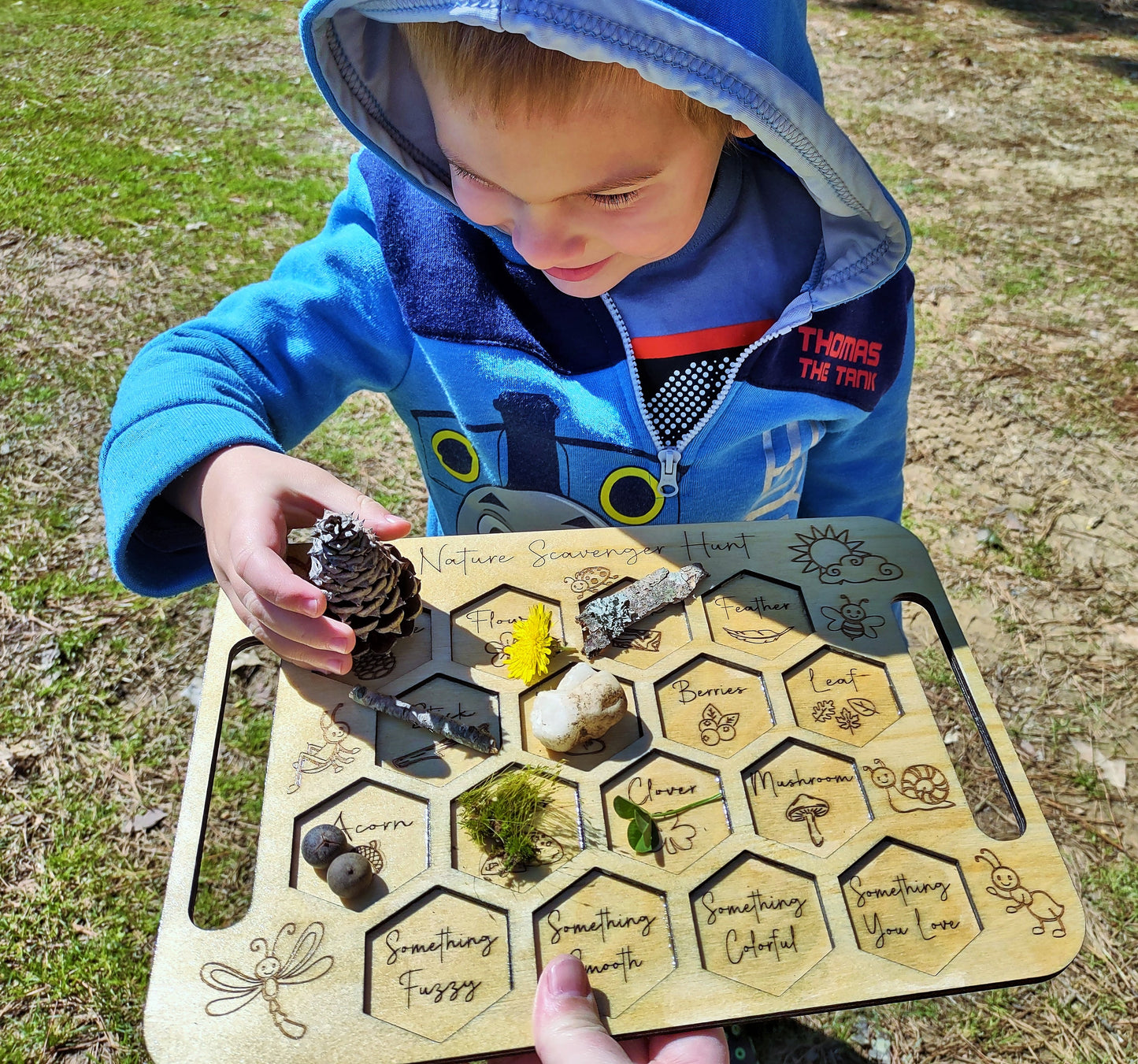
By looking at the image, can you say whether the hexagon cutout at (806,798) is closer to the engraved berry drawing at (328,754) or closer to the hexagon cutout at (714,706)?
the hexagon cutout at (714,706)

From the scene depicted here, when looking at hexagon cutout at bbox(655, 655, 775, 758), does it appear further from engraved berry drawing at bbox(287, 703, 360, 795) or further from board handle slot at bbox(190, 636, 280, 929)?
board handle slot at bbox(190, 636, 280, 929)

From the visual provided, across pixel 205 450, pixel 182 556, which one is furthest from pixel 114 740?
pixel 205 450

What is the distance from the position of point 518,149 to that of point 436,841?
2.60ft

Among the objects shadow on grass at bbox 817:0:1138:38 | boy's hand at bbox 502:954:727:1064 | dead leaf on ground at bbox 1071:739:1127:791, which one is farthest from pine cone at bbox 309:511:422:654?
shadow on grass at bbox 817:0:1138:38

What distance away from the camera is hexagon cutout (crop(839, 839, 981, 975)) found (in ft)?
3.39

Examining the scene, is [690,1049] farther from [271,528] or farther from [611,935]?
[271,528]

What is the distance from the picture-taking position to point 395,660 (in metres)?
1.29

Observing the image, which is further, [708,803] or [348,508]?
[348,508]

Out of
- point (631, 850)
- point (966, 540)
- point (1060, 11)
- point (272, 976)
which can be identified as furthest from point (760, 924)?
point (1060, 11)

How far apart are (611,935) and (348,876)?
298mm

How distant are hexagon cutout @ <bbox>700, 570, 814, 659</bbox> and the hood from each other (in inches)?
16.6

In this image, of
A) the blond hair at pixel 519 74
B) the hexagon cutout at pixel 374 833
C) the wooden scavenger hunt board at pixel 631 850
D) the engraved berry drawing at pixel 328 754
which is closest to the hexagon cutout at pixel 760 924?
the wooden scavenger hunt board at pixel 631 850

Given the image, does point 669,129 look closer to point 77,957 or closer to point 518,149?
point 518,149

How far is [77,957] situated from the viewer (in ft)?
6.41
